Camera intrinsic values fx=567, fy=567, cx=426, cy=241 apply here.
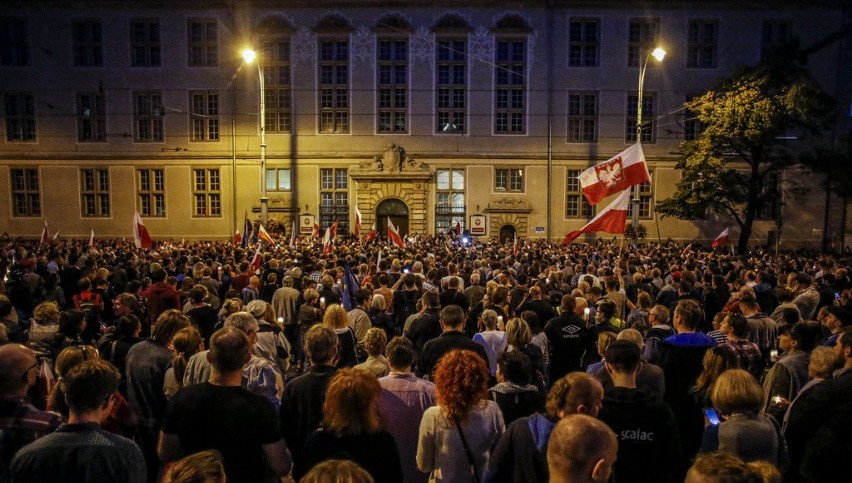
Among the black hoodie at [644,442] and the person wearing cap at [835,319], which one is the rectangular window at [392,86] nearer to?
the person wearing cap at [835,319]

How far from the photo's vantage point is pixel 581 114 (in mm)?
33094

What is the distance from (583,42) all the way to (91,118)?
96.4 ft

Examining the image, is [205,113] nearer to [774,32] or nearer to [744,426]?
[774,32]

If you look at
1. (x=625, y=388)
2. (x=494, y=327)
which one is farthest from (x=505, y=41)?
(x=625, y=388)

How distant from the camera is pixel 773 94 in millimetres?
27000

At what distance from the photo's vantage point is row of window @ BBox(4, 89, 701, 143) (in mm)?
33125

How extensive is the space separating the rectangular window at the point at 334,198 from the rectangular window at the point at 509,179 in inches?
347

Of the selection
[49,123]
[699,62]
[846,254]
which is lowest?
[846,254]

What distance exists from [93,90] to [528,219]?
26838 millimetres

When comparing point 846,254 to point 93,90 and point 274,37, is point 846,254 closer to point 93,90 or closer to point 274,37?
point 274,37

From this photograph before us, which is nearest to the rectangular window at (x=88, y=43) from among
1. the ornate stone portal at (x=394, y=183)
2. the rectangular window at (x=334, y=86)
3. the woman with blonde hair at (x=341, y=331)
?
the rectangular window at (x=334, y=86)

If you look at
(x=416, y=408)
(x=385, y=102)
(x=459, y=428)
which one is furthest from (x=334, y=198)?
(x=459, y=428)

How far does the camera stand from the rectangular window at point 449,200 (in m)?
33.1

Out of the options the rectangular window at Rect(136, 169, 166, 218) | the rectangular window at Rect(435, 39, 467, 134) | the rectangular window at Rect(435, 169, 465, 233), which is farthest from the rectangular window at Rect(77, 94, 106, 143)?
the rectangular window at Rect(435, 169, 465, 233)
